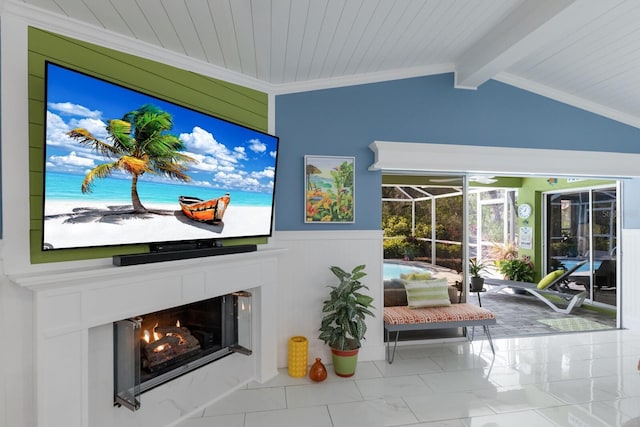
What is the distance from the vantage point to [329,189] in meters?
3.30

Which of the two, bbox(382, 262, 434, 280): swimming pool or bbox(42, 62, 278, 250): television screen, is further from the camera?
bbox(382, 262, 434, 280): swimming pool

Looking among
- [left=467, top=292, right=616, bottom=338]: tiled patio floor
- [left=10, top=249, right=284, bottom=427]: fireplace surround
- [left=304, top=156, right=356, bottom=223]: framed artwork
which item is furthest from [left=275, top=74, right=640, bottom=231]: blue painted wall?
[left=467, top=292, right=616, bottom=338]: tiled patio floor

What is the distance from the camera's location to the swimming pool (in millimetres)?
3861

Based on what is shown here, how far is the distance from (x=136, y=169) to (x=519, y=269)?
6938 millimetres

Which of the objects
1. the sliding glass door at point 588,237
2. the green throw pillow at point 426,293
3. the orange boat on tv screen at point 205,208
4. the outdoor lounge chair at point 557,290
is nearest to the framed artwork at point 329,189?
the orange boat on tv screen at point 205,208

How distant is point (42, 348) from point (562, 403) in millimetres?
3421

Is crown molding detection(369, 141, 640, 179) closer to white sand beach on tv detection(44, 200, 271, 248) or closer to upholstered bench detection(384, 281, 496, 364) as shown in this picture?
upholstered bench detection(384, 281, 496, 364)

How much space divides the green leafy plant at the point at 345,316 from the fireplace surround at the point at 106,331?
695 mm

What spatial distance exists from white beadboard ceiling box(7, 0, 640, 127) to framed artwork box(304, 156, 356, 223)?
2.43ft

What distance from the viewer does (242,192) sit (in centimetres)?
267

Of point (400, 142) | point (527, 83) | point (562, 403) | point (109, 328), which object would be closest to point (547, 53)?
point (527, 83)

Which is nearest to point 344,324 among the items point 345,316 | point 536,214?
point 345,316

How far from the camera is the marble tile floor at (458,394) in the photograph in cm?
238

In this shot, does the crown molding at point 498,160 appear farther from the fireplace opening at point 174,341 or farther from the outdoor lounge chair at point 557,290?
the outdoor lounge chair at point 557,290
